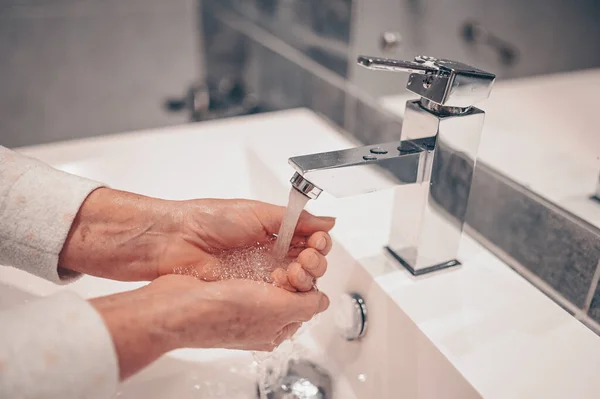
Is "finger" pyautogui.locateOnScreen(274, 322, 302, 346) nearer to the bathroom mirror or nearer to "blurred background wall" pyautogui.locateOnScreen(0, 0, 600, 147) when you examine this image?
the bathroom mirror

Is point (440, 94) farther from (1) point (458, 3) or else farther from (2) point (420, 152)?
(1) point (458, 3)

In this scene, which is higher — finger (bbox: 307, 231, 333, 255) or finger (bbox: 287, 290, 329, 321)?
finger (bbox: 307, 231, 333, 255)

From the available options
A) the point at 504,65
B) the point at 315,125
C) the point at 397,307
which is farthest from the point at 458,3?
the point at 397,307

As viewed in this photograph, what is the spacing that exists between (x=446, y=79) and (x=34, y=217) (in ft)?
1.27

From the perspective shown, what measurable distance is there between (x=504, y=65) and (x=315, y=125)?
0.94ft

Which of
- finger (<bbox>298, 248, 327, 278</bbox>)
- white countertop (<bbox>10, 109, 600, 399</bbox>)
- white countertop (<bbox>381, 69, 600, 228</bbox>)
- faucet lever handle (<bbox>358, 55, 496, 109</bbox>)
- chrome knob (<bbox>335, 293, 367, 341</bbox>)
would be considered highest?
faucet lever handle (<bbox>358, 55, 496, 109</bbox>)

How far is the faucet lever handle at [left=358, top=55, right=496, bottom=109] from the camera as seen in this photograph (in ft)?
1.32

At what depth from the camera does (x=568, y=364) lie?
40 centimetres

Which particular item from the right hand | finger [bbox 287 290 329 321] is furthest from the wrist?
finger [bbox 287 290 329 321]

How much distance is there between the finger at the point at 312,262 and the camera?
447 mm

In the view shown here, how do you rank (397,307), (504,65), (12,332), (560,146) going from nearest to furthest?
(12,332) → (397,307) → (560,146) → (504,65)

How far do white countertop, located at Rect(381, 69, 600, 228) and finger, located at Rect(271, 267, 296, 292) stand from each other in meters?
0.28

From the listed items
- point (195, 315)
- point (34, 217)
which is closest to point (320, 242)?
point (195, 315)

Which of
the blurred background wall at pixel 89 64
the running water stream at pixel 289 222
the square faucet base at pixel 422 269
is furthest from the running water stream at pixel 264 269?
the blurred background wall at pixel 89 64
